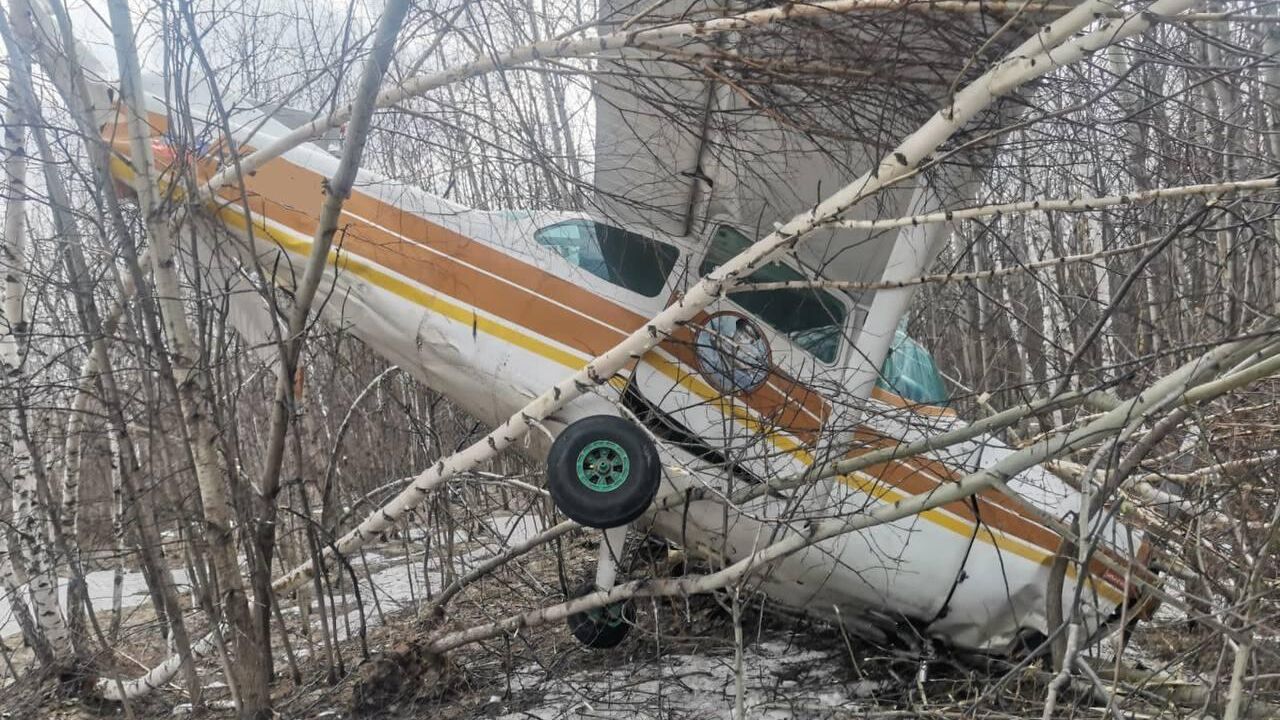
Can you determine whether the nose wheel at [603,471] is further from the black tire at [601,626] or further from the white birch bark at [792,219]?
the black tire at [601,626]

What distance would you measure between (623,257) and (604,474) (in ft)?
4.15

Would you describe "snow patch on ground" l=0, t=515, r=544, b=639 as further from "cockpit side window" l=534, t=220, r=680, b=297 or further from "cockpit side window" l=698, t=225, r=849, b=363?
"cockpit side window" l=698, t=225, r=849, b=363

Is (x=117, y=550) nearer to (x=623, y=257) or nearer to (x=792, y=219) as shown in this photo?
(x=623, y=257)

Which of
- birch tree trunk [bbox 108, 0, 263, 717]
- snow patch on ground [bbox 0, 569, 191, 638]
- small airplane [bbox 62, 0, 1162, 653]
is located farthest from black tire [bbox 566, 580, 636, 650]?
snow patch on ground [bbox 0, 569, 191, 638]

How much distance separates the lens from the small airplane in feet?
16.7

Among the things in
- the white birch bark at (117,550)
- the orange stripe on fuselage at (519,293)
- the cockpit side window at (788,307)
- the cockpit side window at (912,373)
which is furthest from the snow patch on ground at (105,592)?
the cockpit side window at (912,373)

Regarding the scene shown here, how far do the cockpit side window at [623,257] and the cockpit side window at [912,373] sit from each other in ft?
4.48

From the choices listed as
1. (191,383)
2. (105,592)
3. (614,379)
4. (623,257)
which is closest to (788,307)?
(623,257)

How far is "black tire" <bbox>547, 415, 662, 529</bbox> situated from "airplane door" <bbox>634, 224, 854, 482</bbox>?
31 centimetres

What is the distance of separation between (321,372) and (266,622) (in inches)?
286

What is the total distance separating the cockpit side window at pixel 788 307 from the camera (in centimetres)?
539

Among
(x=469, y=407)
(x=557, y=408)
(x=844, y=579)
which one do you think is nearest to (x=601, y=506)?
(x=557, y=408)

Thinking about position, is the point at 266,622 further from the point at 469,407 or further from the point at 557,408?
the point at 557,408

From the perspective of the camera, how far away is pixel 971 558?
538 cm
